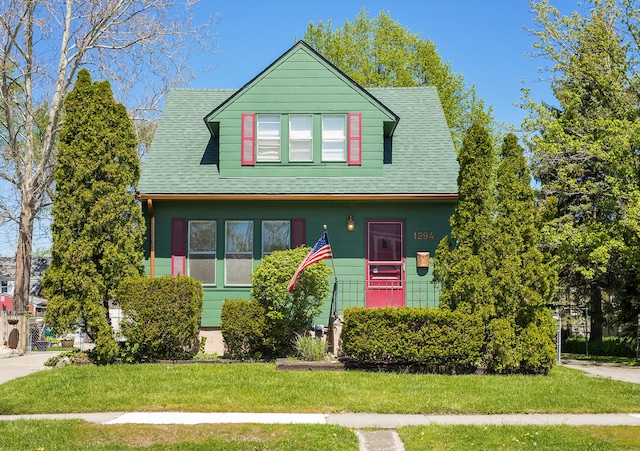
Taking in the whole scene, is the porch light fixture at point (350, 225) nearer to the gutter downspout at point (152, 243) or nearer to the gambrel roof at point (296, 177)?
the gambrel roof at point (296, 177)

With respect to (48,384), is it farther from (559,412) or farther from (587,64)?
(587,64)

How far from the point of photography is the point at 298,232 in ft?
56.5

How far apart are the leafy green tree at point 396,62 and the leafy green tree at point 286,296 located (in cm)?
1889

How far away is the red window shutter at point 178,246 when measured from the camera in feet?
56.2

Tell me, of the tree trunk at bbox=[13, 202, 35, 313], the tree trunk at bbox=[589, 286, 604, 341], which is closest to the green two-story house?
the tree trunk at bbox=[13, 202, 35, 313]

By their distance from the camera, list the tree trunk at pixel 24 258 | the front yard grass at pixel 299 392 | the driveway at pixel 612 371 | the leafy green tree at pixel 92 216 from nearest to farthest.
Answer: the front yard grass at pixel 299 392 → the leafy green tree at pixel 92 216 → the driveway at pixel 612 371 → the tree trunk at pixel 24 258

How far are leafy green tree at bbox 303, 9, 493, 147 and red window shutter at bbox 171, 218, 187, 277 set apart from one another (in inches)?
681

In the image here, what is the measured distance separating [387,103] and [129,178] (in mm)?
8881

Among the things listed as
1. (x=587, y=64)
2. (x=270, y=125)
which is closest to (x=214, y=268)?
(x=270, y=125)

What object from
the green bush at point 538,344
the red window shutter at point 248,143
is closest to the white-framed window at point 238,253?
the red window shutter at point 248,143

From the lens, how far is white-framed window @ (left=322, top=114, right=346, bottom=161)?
1784 centimetres

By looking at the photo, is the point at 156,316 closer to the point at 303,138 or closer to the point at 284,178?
the point at 284,178

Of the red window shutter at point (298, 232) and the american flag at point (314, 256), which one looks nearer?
the american flag at point (314, 256)

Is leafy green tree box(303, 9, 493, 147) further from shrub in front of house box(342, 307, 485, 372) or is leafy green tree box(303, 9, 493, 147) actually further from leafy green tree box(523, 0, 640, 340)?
shrub in front of house box(342, 307, 485, 372)
